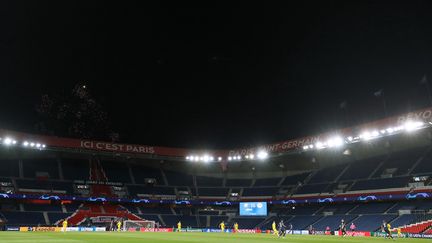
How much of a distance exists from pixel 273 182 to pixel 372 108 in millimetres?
27002

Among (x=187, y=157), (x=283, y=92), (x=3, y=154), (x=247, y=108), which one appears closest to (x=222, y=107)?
(x=247, y=108)

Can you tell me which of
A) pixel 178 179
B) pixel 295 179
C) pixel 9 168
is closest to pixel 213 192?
pixel 178 179

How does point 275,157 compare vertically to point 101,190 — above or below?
above

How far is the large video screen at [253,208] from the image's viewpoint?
75.7 m

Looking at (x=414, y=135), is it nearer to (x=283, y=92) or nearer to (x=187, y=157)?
(x=283, y=92)

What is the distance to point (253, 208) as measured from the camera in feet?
251

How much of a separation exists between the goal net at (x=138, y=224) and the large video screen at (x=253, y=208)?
17.5 meters

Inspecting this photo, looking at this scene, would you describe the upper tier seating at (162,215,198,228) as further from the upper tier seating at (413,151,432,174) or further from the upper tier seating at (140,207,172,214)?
the upper tier seating at (413,151,432,174)

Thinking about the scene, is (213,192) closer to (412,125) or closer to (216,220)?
(216,220)

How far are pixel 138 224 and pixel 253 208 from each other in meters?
22.0

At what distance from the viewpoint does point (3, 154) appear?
71.6m

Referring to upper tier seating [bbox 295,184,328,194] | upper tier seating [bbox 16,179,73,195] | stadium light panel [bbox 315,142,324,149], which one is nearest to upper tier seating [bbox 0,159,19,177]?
upper tier seating [bbox 16,179,73,195]

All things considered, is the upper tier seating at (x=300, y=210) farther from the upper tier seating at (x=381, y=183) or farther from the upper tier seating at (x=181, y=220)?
A: the upper tier seating at (x=181, y=220)

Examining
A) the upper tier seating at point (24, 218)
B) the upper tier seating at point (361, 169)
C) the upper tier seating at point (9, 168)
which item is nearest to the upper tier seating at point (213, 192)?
the upper tier seating at point (361, 169)
